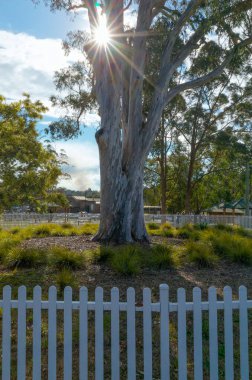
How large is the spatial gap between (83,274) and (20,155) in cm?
541

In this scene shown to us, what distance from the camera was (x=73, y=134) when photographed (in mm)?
17828

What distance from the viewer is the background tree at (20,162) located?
11516mm

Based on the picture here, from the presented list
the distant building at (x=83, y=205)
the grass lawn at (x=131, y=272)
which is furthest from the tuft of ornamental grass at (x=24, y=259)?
the distant building at (x=83, y=205)

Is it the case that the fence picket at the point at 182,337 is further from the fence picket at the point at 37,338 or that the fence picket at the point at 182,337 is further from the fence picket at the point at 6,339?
the fence picket at the point at 6,339

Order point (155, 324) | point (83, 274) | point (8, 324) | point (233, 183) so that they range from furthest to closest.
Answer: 1. point (233, 183)
2. point (83, 274)
3. point (155, 324)
4. point (8, 324)

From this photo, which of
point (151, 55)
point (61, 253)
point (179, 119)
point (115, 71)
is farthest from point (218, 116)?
point (61, 253)

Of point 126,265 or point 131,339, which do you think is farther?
point 126,265

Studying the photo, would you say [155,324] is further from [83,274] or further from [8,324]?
[83,274]

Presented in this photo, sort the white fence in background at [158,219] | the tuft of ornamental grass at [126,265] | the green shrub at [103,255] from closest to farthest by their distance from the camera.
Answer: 1. the tuft of ornamental grass at [126,265]
2. the green shrub at [103,255]
3. the white fence in background at [158,219]

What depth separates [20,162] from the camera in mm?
11844

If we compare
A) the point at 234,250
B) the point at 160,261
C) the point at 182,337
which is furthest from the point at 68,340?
the point at 234,250

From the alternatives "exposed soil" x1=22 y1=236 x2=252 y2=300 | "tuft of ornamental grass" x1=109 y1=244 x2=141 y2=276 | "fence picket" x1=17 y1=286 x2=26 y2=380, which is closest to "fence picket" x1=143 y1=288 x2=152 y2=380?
"fence picket" x1=17 y1=286 x2=26 y2=380

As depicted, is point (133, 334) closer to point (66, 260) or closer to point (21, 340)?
point (21, 340)

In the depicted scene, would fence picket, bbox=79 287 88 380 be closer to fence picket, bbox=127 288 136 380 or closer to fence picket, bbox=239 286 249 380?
fence picket, bbox=127 288 136 380
